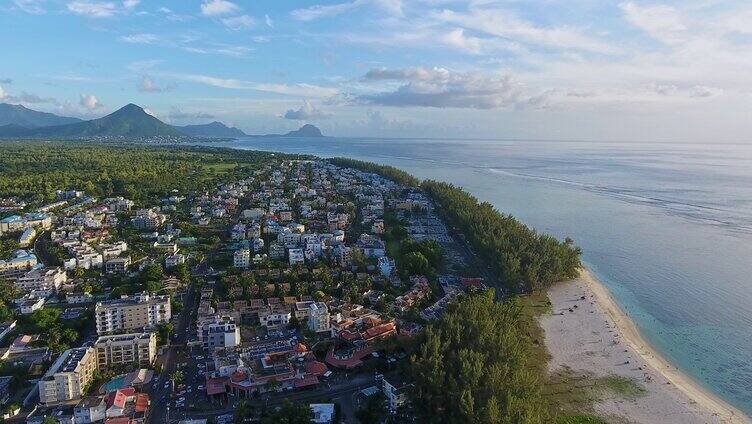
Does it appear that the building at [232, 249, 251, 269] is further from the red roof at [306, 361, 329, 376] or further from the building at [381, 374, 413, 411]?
the building at [381, 374, 413, 411]

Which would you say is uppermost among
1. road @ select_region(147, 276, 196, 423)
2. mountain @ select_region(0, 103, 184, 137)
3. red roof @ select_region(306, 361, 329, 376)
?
mountain @ select_region(0, 103, 184, 137)

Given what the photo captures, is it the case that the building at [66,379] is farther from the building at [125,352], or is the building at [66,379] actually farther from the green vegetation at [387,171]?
the green vegetation at [387,171]

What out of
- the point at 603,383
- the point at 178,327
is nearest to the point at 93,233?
the point at 178,327

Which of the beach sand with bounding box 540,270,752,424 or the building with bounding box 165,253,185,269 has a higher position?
the building with bounding box 165,253,185,269

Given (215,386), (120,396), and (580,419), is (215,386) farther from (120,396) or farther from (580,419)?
(580,419)

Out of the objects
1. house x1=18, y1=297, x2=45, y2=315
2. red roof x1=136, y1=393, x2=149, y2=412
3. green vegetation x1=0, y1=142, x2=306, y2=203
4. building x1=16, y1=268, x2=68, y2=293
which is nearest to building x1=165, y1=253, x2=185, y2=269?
building x1=16, y1=268, x2=68, y2=293

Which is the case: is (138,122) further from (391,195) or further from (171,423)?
(171,423)

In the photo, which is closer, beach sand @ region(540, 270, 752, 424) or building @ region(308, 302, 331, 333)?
beach sand @ region(540, 270, 752, 424)

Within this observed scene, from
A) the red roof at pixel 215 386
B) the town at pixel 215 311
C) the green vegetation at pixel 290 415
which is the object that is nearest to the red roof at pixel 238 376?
the town at pixel 215 311
